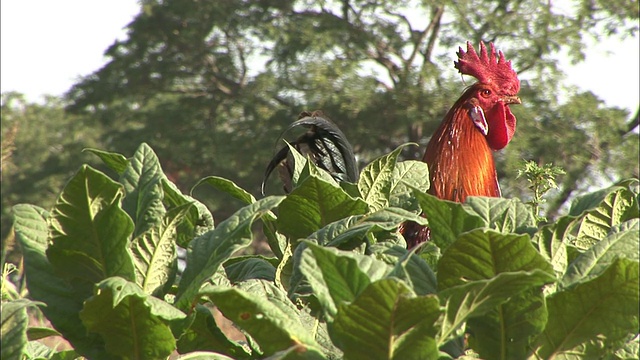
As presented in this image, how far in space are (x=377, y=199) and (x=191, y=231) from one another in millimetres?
323

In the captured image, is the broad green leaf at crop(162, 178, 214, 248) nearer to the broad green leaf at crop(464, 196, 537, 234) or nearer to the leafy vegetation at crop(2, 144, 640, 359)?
the leafy vegetation at crop(2, 144, 640, 359)

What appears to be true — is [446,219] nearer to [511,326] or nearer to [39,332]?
[511,326]

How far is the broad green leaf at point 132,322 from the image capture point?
1.04 m

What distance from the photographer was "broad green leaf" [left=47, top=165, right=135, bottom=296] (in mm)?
1063

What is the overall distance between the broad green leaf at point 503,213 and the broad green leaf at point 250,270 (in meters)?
0.35

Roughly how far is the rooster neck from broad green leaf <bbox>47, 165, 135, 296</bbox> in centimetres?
208

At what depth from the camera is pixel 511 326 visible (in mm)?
1052

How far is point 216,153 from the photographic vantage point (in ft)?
71.5

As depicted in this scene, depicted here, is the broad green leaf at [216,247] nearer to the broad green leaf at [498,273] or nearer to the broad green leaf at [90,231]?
the broad green leaf at [90,231]

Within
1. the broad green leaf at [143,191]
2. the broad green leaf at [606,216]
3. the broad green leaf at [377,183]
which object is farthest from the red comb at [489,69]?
the broad green leaf at [143,191]

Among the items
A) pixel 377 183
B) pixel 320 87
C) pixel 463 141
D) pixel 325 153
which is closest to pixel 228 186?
pixel 377 183

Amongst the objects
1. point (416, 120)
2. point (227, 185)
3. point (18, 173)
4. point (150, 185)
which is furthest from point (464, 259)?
point (18, 173)

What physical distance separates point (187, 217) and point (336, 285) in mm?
441

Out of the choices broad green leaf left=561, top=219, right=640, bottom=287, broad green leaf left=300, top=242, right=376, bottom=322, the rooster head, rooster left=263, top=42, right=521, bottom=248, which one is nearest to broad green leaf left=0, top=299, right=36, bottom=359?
broad green leaf left=300, top=242, right=376, bottom=322
